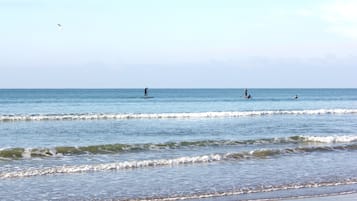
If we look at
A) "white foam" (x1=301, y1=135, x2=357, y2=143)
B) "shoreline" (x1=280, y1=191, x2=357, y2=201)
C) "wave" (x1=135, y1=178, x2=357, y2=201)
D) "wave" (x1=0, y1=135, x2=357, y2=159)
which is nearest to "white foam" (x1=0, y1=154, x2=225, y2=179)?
"wave" (x1=0, y1=135, x2=357, y2=159)

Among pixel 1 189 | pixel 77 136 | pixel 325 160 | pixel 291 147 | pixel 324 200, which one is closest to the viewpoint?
pixel 324 200

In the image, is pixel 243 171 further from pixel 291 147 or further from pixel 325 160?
pixel 291 147

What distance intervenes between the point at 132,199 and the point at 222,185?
2.66 meters

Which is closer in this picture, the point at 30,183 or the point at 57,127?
the point at 30,183

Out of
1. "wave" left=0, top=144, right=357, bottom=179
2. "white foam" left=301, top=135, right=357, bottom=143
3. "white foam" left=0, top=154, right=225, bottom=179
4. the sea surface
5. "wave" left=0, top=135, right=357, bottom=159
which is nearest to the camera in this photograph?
the sea surface

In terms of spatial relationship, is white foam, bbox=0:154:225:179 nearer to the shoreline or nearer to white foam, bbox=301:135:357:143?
the shoreline

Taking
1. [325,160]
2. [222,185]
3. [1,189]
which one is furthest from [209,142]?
[1,189]

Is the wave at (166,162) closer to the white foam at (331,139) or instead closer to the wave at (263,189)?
the white foam at (331,139)

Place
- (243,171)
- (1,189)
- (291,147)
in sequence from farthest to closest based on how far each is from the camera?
(291,147), (243,171), (1,189)

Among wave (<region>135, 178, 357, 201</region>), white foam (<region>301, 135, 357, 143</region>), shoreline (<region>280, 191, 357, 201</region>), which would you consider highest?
white foam (<region>301, 135, 357, 143</region>)

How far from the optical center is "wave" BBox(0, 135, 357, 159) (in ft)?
68.3

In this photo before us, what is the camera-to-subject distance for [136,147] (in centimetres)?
2295

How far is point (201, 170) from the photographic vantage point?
1750 cm

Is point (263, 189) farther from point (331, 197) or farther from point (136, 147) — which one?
point (136, 147)
